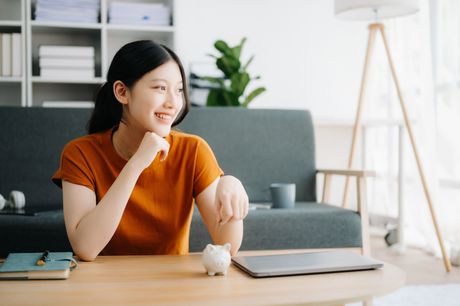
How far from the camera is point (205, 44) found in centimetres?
402

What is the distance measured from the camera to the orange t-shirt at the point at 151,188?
4.32ft

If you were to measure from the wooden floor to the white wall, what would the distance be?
1247mm

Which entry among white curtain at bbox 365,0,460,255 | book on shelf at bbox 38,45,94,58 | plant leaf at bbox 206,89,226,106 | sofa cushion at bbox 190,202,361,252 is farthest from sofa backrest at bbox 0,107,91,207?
white curtain at bbox 365,0,460,255

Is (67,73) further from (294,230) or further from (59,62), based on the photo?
(294,230)

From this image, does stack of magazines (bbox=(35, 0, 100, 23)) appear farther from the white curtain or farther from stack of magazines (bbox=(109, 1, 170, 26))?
Answer: the white curtain

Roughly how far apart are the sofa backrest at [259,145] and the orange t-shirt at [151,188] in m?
1.25

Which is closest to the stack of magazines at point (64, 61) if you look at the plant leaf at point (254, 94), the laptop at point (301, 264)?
the plant leaf at point (254, 94)

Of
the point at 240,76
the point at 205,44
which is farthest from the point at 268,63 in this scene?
the point at 240,76

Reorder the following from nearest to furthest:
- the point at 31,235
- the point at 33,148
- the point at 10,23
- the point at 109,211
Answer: the point at 109,211 < the point at 31,235 < the point at 33,148 < the point at 10,23

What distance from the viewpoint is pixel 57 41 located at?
12.3 ft

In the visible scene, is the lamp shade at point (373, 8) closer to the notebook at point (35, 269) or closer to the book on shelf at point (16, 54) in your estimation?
the book on shelf at point (16, 54)

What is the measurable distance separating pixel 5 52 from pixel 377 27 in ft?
7.72

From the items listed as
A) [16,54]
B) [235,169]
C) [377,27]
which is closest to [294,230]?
[235,169]

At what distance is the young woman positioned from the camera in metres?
1.17
